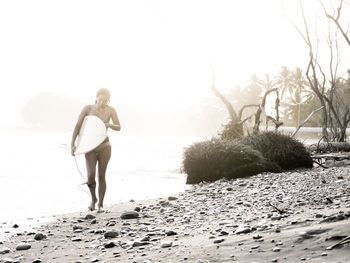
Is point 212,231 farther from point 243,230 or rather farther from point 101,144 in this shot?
point 101,144

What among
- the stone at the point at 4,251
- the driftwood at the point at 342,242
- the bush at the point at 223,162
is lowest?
the stone at the point at 4,251

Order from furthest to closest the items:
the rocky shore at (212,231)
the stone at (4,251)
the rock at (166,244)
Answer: the stone at (4,251) → the rock at (166,244) → the rocky shore at (212,231)

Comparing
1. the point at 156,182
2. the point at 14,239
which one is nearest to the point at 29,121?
the point at 156,182

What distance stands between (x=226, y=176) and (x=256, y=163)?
78 centimetres

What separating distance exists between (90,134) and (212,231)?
2827mm

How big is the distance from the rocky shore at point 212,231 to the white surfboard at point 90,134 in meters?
0.98

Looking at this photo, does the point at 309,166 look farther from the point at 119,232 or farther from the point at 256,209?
the point at 119,232

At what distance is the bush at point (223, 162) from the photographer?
467 inches

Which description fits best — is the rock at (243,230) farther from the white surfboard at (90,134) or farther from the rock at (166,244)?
the white surfboard at (90,134)

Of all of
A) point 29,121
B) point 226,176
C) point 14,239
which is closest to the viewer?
point 14,239

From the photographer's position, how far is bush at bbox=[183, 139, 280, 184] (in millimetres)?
11852

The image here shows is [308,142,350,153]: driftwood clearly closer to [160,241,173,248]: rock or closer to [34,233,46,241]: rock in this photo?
[34,233,46,241]: rock

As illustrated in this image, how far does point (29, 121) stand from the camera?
113 meters

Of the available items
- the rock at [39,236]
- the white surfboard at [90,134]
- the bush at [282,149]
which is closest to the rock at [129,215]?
the white surfboard at [90,134]
